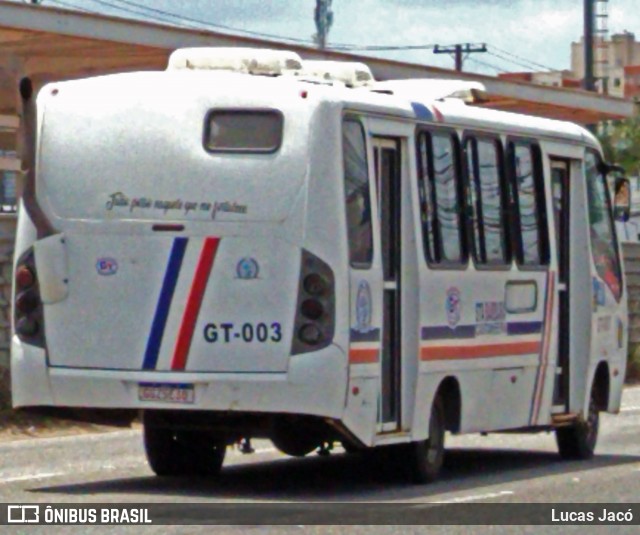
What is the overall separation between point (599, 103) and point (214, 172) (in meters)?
25.1

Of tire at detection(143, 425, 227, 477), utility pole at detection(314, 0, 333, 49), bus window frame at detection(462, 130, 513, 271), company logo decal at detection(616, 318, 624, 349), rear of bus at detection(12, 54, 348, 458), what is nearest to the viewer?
rear of bus at detection(12, 54, 348, 458)

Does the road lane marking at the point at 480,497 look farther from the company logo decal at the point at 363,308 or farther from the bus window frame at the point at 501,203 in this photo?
the bus window frame at the point at 501,203

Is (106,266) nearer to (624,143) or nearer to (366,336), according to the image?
(366,336)

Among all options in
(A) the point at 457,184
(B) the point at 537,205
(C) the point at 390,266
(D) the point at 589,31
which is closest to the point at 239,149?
(C) the point at 390,266

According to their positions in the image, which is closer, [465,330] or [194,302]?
[194,302]

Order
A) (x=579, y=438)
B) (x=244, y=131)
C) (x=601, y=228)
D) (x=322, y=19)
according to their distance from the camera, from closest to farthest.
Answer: (x=244, y=131)
(x=579, y=438)
(x=601, y=228)
(x=322, y=19)

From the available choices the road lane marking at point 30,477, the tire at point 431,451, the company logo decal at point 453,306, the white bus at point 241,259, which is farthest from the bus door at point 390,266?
the road lane marking at point 30,477

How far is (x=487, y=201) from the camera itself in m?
15.1

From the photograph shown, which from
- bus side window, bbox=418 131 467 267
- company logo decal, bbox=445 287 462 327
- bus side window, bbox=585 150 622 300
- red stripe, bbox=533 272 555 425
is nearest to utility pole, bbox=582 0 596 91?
bus side window, bbox=585 150 622 300

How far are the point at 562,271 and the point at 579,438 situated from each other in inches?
59.9

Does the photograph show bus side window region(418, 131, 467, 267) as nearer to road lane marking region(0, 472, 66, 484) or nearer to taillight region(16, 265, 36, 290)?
taillight region(16, 265, 36, 290)

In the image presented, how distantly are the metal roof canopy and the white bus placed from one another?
1002 centimetres

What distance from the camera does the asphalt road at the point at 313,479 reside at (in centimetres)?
1302

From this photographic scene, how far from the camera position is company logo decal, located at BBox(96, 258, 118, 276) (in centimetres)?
1311
